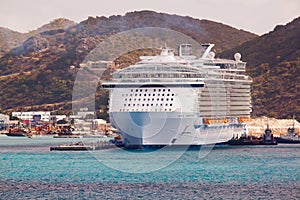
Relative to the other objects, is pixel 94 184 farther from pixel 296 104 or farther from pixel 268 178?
pixel 296 104

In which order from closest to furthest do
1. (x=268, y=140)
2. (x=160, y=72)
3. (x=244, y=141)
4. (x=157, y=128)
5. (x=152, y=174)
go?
(x=152, y=174), (x=157, y=128), (x=160, y=72), (x=244, y=141), (x=268, y=140)

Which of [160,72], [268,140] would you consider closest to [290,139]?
[268,140]

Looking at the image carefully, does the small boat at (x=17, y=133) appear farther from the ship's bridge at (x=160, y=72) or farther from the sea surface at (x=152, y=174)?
the ship's bridge at (x=160, y=72)

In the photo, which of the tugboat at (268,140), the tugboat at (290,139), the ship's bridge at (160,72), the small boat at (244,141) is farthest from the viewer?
the tugboat at (290,139)

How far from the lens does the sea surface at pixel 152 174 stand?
64000mm

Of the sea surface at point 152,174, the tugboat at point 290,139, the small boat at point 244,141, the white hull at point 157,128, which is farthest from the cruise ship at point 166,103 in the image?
the tugboat at point 290,139

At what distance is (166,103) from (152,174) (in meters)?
25.7

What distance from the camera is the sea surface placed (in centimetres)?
6400

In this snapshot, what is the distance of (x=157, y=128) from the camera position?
10194cm

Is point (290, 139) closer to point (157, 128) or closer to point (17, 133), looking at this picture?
point (157, 128)

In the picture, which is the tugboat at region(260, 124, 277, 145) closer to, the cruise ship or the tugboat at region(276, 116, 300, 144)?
the tugboat at region(276, 116, 300, 144)

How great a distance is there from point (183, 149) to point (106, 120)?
88.1 metres

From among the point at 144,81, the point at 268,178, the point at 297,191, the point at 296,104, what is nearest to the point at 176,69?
the point at 144,81

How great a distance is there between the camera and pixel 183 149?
10356cm
